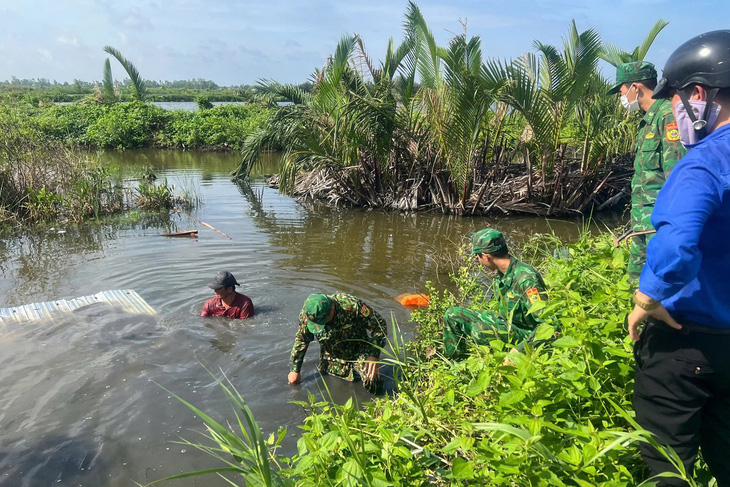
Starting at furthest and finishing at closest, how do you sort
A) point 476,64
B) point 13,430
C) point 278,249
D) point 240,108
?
point 240,108, point 476,64, point 278,249, point 13,430

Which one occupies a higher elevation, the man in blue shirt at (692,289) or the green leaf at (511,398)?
the man in blue shirt at (692,289)

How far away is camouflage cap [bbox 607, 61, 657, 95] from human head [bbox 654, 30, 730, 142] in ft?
6.12

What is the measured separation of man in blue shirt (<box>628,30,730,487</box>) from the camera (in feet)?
5.24

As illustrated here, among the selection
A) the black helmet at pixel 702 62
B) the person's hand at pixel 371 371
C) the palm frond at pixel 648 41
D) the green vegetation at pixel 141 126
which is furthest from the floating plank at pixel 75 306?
the green vegetation at pixel 141 126

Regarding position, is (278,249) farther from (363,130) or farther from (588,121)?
(588,121)

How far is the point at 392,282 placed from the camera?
7469 mm

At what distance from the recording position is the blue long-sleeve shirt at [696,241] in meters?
1.57

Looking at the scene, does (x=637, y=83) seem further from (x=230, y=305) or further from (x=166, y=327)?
(x=166, y=327)

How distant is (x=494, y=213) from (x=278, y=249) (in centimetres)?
517

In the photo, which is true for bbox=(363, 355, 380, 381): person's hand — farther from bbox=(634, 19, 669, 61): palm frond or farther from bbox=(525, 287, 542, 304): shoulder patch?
bbox=(634, 19, 669, 61): palm frond

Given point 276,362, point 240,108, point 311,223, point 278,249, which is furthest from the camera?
point 240,108

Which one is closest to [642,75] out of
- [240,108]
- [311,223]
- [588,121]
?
[588,121]

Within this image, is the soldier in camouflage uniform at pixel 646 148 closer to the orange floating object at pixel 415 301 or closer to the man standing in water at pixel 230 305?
the orange floating object at pixel 415 301

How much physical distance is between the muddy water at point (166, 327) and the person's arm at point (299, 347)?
0.13 m
